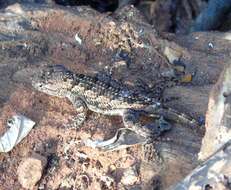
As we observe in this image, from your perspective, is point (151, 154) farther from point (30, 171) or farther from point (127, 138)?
point (30, 171)

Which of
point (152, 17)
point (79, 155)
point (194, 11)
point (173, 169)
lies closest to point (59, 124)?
point (79, 155)

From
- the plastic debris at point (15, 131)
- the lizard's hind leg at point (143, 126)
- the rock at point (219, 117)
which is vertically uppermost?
the rock at point (219, 117)

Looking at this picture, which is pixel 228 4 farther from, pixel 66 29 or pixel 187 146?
pixel 187 146

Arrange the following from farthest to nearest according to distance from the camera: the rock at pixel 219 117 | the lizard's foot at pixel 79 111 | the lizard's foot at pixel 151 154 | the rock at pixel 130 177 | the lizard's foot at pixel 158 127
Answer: the lizard's foot at pixel 79 111 < the lizard's foot at pixel 158 127 < the lizard's foot at pixel 151 154 < the rock at pixel 130 177 < the rock at pixel 219 117

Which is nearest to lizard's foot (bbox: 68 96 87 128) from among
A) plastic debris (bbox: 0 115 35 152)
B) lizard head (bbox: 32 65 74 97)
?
lizard head (bbox: 32 65 74 97)

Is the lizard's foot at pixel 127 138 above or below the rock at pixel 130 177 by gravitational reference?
above

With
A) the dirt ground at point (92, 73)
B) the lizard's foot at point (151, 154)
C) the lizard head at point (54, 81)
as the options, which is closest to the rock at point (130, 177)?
the dirt ground at point (92, 73)

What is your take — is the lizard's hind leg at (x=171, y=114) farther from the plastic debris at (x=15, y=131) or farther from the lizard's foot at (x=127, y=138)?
the plastic debris at (x=15, y=131)
